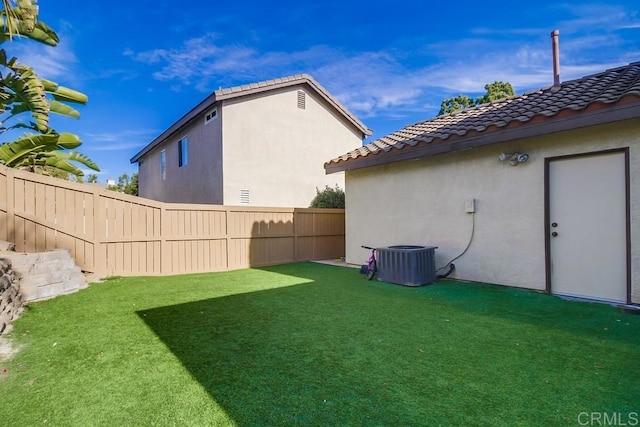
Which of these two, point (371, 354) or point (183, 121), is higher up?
point (183, 121)

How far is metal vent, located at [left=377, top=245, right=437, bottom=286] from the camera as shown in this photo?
6.73 metres

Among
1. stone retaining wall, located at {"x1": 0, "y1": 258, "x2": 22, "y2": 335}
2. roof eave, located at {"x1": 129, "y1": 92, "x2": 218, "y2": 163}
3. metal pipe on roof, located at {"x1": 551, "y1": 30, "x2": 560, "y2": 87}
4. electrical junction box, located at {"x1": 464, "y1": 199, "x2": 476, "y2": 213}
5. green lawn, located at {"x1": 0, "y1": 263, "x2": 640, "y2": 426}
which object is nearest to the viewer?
green lawn, located at {"x1": 0, "y1": 263, "x2": 640, "y2": 426}

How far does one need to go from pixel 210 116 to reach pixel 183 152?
3.39 metres

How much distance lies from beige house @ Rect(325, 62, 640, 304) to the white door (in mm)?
14

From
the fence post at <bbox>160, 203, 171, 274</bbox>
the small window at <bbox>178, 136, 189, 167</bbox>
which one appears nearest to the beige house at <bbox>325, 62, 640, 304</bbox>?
the fence post at <bbox>160, 203, 171, 274</bbox>

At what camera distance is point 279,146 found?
13023mm

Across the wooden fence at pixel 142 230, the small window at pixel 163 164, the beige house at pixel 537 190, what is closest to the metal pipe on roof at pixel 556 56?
the beige house at pixel 537 190

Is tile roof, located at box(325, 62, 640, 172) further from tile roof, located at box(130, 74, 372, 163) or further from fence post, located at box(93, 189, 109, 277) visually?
fence post, located at box(93, 189, 109, 277)

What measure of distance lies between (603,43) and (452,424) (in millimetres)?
11928

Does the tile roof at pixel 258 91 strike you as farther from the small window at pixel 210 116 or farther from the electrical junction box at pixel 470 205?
the electrical junction box at pixel 470 205

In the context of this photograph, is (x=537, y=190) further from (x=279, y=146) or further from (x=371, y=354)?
(x=279, y=146)

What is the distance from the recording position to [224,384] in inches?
107

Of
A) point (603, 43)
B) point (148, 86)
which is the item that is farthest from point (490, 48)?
point (148, 86)

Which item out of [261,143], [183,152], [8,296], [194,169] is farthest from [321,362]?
[183,152]
